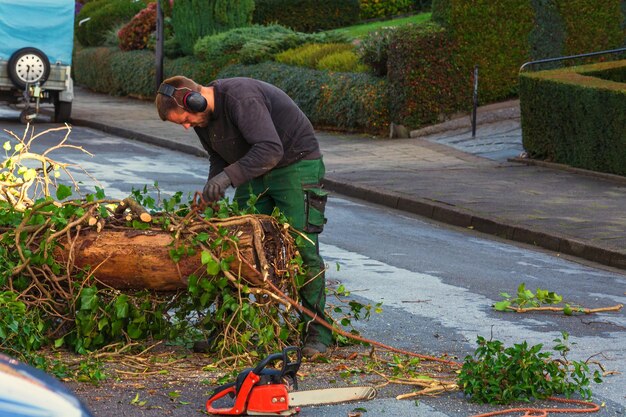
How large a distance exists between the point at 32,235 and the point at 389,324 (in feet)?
7.86

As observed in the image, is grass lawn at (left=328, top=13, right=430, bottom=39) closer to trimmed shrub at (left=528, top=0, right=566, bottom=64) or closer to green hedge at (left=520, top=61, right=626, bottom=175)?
trimmed shrub at (left=528, top=0, right=566, bottom=64)

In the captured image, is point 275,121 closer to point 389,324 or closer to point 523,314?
point 389,324

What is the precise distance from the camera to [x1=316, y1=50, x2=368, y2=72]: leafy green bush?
75.7 feet

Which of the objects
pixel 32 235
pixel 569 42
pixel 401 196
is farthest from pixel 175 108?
pixel 569 42

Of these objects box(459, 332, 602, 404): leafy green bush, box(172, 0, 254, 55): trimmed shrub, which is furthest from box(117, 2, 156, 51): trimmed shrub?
box(459, 332, 602, 404): leafy green bush

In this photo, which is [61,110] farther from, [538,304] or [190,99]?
[190,99]

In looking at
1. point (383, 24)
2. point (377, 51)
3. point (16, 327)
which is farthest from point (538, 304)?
point (383, 24)

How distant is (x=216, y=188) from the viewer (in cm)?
658

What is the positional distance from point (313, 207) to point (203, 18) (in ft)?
79.5

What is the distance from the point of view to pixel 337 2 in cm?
3906

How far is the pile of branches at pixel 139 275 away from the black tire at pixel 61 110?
59.0ft

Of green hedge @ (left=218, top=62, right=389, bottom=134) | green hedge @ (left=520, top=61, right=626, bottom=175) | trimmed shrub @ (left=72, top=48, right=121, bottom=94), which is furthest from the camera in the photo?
trimmed shrub @ (left=72, top=48, right=121, bottom=94)

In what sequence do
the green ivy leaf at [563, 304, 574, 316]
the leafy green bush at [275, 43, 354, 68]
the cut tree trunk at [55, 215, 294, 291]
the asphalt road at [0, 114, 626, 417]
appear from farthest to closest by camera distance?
1. the leafy green bush at [275, 43, 354, 68]
2. the green ivy leaf at [563, 304, 574, 316]
3. the cut tree trunk at [55, 215, 294, 291]
4. the asphalt road at [0, 114, 626, 417]

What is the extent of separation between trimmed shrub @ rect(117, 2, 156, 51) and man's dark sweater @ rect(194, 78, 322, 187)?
2585cm
